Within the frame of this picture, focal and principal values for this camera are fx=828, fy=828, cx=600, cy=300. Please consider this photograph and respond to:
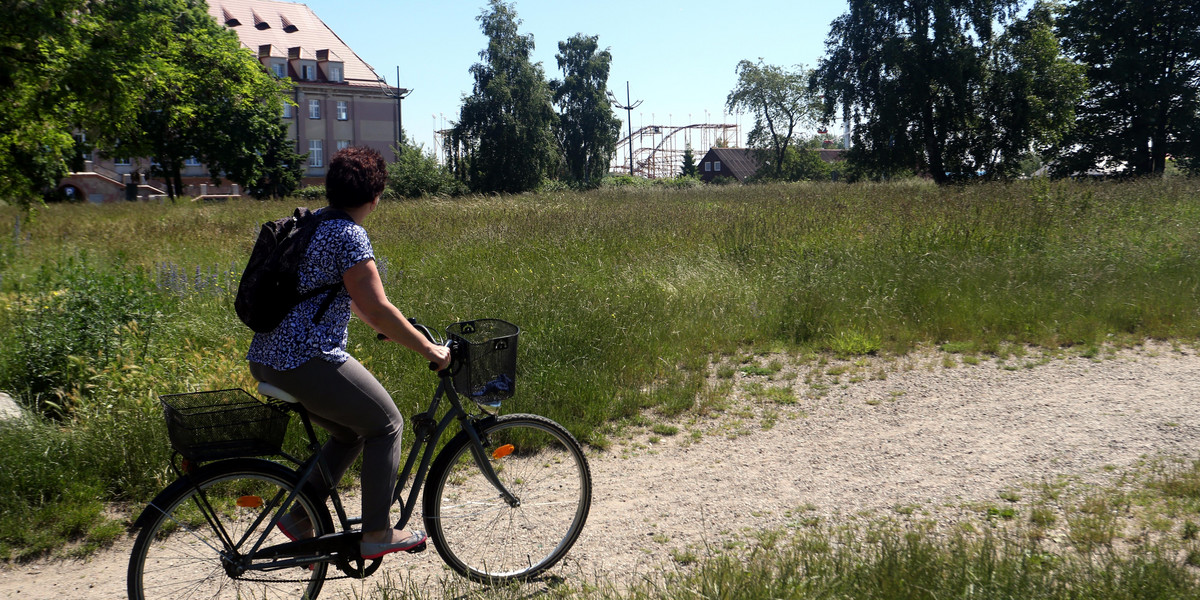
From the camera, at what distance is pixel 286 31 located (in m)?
76.6

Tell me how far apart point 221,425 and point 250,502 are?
44 centimetres

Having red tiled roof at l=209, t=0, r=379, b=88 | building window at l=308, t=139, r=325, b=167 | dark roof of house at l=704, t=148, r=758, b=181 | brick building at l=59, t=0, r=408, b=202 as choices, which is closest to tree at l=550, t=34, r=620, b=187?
brick building at l=59, t=0, r=408, b=202

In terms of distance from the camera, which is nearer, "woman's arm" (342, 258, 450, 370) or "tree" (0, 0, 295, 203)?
"woman's arm" (342, 258, 450, 370)

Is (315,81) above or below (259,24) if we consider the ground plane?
below

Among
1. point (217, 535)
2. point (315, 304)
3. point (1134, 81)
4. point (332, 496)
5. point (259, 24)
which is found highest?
point (259, 24)

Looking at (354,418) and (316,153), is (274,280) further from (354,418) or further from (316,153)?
(316,153)

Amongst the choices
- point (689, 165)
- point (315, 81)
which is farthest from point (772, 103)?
point (315, 81)

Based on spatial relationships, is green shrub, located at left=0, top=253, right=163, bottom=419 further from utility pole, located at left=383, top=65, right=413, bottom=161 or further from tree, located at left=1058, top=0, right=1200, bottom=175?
utility pole, located at left=383, top=65, right=413, bottom=161

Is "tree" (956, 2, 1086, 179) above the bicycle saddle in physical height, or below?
above

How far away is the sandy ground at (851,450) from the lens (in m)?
4.32

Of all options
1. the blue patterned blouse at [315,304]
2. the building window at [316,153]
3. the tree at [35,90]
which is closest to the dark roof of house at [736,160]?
the building window at [316,153]

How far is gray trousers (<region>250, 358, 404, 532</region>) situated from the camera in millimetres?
3205

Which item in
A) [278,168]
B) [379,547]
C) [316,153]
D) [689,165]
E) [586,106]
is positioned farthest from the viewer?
[689,165]

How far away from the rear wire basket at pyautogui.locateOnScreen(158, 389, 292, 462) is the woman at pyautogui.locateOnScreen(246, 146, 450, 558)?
13 centimetres
